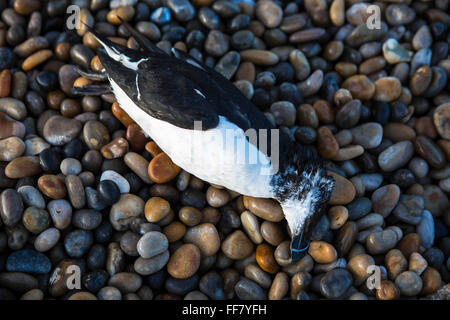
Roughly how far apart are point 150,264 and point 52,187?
1.95 ft

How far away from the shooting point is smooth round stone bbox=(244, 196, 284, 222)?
6.08ft

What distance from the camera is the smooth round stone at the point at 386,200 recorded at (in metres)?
1.99

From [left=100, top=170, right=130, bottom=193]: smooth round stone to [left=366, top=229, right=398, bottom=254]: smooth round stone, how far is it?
123 centimetres

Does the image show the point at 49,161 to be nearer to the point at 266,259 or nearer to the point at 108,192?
the point at 108,192

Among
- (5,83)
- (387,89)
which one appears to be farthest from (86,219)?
(387,89)

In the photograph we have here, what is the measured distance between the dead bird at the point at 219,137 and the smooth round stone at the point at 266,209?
45 mm

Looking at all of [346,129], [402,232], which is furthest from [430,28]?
[402,232]

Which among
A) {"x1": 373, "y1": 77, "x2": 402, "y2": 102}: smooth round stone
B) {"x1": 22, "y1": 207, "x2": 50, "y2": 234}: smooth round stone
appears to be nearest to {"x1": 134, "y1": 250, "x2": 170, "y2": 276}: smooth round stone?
{"x1": 22, "y1": 207, "x2": 50, "y2": 234}: smooth round stone

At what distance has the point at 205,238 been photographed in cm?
184

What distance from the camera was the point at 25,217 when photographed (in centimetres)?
173

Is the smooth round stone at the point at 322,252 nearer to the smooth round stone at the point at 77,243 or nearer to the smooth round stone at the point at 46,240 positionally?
the smooth round stone at the point at 77,243
